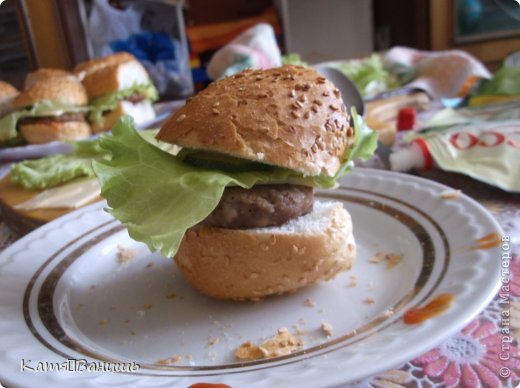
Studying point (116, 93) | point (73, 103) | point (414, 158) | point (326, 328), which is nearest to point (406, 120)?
Result: point (414, 158)

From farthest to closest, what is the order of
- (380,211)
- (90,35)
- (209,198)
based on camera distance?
(90,35)
(380,211)
(209,198)

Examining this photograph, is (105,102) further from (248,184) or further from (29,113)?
(248,184)

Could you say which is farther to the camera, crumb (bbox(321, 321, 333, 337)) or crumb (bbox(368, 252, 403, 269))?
crumb (bbox(368, 252, 403, 269))

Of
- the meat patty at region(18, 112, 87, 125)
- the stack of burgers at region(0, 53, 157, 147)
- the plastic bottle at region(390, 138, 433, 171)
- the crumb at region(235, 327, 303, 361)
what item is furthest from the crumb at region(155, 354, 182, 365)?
the meat patty at region(18, 112, 87, 125)

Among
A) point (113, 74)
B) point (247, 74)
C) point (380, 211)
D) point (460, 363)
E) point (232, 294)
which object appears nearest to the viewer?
point (460, 363)

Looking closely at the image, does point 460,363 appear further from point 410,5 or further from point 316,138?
point 410,5

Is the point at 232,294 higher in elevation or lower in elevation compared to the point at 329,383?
lower

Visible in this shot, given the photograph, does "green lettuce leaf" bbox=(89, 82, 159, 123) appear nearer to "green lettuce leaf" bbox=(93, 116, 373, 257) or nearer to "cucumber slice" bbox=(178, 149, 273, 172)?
"green lettuce leaf" bbox=(93, 116, 373, 257)

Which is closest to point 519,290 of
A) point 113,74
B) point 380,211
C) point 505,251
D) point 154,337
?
point 505,251
